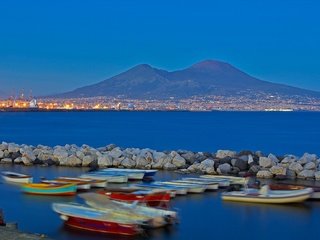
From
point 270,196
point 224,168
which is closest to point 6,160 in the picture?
point 224,168

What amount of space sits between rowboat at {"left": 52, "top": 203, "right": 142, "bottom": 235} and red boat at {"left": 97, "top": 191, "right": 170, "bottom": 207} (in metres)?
1.79

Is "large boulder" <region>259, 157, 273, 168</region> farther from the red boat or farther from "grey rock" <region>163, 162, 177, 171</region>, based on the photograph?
the red boat

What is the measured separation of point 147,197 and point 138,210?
1.88 metres

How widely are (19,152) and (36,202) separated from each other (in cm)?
1190

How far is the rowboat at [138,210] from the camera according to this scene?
15.7 metres

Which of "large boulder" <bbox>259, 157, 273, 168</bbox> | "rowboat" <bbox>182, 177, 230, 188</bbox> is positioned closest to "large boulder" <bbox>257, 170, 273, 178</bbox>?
"large boulder" <bbox>259, 157, 273, 168</bbox>

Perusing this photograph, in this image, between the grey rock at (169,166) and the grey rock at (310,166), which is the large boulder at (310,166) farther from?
the grey rock at (169,166)

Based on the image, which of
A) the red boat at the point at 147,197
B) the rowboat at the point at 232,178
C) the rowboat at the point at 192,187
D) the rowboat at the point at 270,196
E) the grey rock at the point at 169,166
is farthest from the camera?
the grey rock at the point at 169,166

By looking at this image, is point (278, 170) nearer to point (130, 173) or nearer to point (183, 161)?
point (183, 161)

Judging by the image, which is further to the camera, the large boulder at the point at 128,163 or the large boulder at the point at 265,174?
the large boulder at the point at 128,163

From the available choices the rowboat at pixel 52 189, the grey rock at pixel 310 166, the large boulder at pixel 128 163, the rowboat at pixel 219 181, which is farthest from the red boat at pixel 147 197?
the grey rock at pixel 310 166

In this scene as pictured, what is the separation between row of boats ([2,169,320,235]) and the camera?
15547mm

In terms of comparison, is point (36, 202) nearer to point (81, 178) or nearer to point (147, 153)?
point (81, 178)

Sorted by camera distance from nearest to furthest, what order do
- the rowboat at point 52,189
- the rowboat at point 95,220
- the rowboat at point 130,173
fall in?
the rowboat at point 95,220 → the rowboat at point 52,189 → the rowboat at point 130,173
